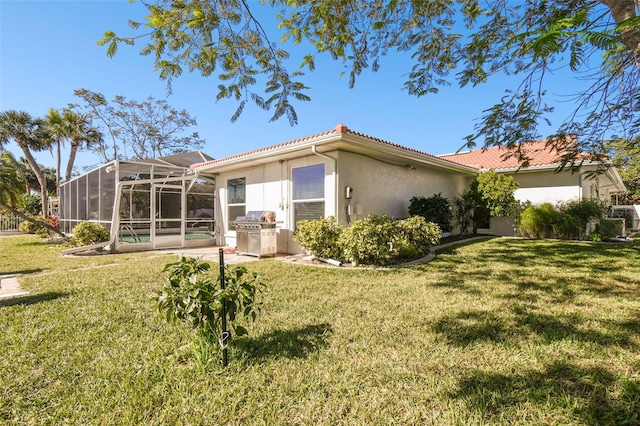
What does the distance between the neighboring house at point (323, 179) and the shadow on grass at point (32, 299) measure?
5884 mm

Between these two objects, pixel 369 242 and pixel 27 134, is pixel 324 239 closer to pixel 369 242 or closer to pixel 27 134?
pixel 369 242

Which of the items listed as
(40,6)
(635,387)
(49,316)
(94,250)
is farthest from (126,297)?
(94,250)

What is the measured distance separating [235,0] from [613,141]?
6264 mm

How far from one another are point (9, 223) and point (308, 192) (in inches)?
→ 1097

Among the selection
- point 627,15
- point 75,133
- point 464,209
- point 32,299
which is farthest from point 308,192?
point 75,133

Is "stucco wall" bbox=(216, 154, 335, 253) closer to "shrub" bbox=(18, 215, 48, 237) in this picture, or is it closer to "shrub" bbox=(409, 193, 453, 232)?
"shrub" bbox=(409, 193, 453, 232)

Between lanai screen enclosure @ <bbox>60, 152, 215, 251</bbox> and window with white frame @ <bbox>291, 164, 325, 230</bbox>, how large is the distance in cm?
513

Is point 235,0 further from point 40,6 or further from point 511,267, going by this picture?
point 511,267

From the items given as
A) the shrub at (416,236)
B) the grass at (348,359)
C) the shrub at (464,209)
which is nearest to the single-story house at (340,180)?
the shrub at (464,209)

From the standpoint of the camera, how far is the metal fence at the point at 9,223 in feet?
73.7

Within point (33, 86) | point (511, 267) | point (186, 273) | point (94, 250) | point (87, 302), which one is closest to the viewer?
point (186, 273)

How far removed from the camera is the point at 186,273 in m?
2.72

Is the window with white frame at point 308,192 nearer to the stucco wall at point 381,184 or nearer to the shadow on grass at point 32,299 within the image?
the stucco wall at point 381,184

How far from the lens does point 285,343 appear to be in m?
3.12
